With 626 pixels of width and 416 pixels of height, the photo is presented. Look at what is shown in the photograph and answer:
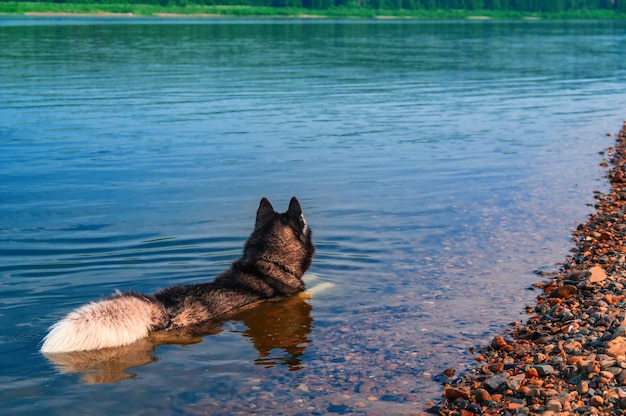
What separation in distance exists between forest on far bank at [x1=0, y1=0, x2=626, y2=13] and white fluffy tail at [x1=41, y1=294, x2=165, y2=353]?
495 ft

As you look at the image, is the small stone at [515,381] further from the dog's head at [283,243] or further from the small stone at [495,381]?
the dog's head at [283,243]

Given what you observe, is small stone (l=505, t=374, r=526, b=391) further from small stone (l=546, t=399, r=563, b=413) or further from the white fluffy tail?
the white fluffy tail

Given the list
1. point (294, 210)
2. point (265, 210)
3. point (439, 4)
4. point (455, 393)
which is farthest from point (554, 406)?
point (439, 4)

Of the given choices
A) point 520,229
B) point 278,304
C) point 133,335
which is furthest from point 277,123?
point 133,335

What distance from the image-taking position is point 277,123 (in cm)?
2538

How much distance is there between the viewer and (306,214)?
14617 millimetres

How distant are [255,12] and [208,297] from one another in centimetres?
14890

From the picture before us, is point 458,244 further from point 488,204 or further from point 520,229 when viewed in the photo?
point 488,204

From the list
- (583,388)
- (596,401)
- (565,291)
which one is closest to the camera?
(596,401)

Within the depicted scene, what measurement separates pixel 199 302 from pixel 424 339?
2506mm

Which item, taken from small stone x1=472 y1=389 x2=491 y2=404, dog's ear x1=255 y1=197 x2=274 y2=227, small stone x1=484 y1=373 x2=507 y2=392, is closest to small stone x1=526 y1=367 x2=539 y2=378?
small stone x1=484 y1=373 x2=507 y2=392

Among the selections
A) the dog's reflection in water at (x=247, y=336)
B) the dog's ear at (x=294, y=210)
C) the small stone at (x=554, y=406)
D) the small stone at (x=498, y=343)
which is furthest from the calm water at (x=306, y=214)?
the small stone at (x=554, y=406)

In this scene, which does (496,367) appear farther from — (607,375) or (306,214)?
(306,214)

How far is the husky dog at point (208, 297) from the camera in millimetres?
7789
